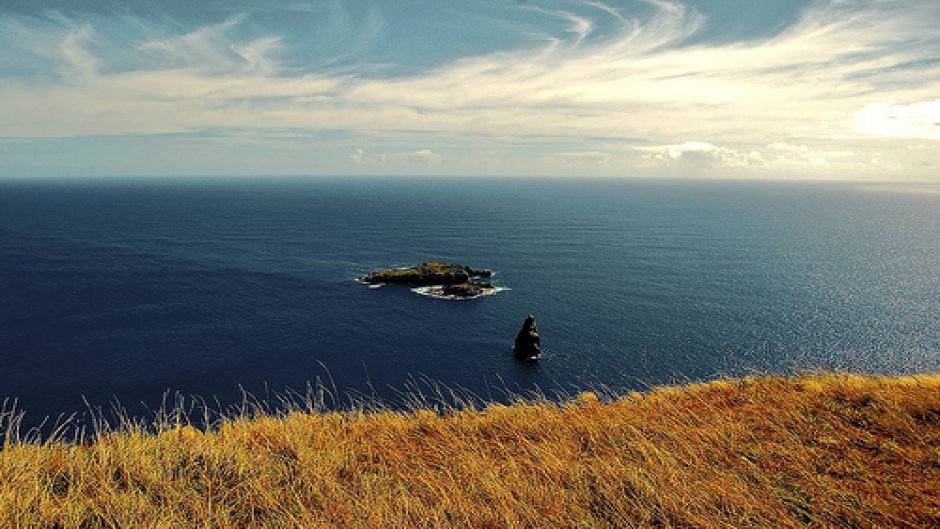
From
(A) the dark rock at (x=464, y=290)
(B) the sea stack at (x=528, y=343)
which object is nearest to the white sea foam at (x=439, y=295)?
(A) the dark rock at (x=464, y=290)

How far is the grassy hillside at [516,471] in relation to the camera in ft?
17.7

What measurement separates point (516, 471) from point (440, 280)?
89714mm

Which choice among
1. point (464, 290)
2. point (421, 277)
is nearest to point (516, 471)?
point (464, 290)

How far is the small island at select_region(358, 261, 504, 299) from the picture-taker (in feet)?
290

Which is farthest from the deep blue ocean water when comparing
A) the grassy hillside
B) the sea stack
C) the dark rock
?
the grassy hillside

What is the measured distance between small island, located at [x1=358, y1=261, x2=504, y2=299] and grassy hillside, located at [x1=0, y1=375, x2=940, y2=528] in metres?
77.6

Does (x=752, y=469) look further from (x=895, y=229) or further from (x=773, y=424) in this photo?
(x=895, y=229)

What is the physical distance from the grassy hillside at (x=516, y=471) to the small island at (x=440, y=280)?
7764cm

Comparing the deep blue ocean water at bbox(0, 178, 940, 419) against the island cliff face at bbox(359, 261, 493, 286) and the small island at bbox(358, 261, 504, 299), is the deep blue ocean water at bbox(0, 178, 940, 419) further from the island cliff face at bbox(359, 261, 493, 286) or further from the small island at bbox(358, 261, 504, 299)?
the island cliff face at bbox(359, 261, 493, 286)

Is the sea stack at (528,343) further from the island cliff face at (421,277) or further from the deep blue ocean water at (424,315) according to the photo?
the island cliff face at (421,277)

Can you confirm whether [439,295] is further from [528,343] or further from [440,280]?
[528,343]

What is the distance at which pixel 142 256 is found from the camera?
386ft

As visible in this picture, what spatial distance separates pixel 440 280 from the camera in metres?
96.1

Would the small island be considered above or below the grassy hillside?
below
